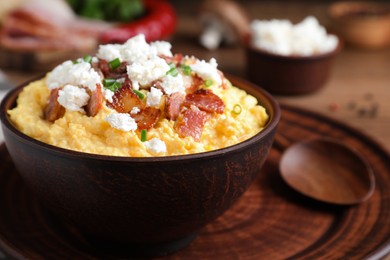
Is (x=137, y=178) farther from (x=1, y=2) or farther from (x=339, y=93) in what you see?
(x=1, y=2)

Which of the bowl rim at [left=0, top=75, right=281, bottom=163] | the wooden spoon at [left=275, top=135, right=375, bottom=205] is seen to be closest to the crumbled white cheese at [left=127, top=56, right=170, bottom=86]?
the bowl rim at [left=0, top=75, right=281, bottom=163]

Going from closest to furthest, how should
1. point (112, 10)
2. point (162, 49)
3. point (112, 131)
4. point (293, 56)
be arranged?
point (112, 131), point (162, 49), point (293, 56), point (112, 10)

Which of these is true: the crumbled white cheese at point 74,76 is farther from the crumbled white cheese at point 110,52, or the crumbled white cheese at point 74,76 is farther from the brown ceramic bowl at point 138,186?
the brown ceramic bowl at point 138,186

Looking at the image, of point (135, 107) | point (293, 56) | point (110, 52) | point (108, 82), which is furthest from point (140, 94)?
point (293, 56)

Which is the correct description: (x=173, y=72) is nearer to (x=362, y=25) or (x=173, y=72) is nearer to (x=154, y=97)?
(x=154, y=97)

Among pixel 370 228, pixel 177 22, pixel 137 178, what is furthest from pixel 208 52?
pixel 137 178
